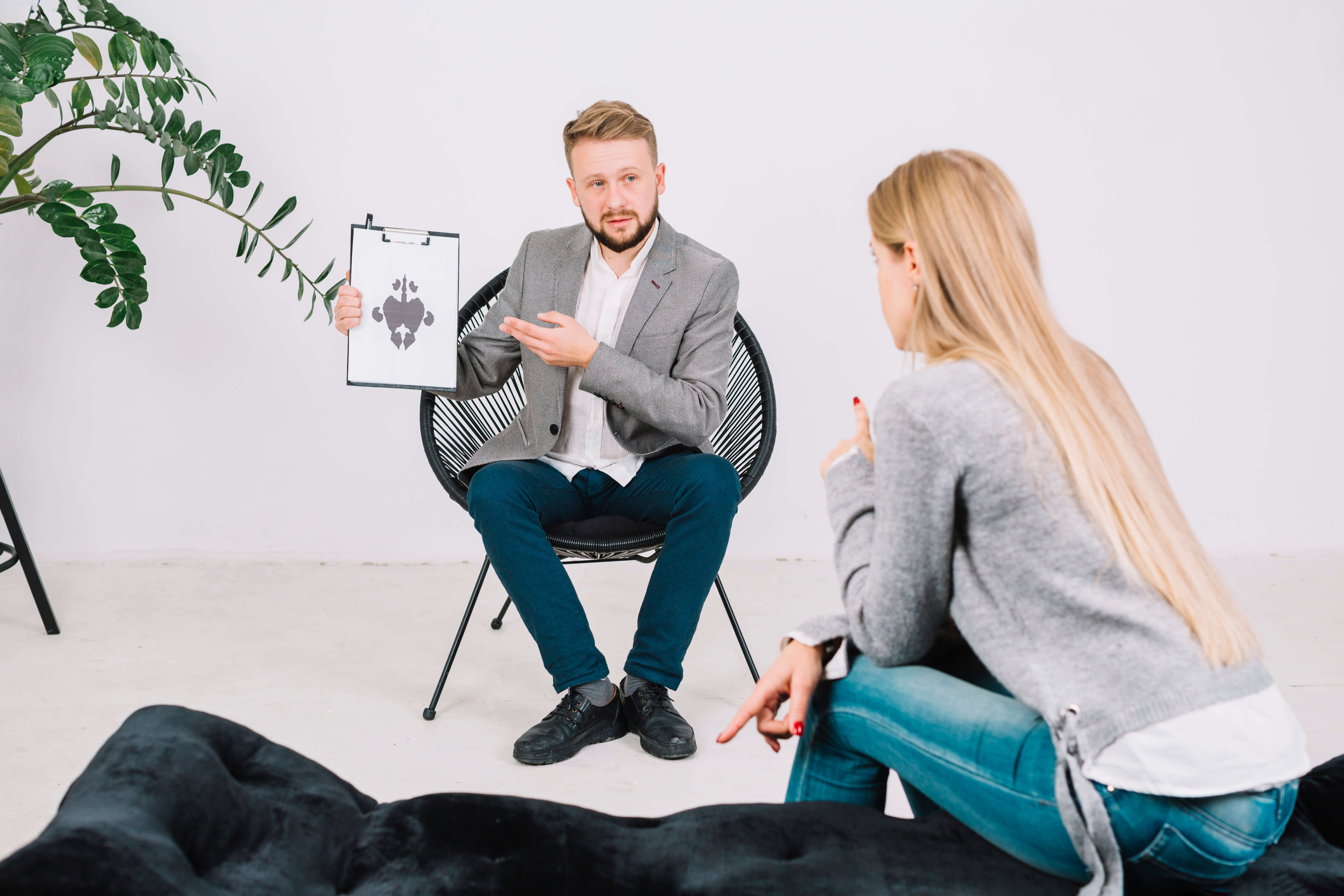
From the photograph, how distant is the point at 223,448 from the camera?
3.21 m

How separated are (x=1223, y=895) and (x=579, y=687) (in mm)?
1252

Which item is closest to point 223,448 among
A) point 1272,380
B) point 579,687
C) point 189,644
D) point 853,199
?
point 189,644

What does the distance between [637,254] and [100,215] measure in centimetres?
122

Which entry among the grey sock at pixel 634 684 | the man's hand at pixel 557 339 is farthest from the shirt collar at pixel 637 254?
the grey sock at pixel 634 684

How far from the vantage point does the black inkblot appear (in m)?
1.95

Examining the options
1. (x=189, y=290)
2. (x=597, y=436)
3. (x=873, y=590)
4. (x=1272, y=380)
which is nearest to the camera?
(x=873, y=590)

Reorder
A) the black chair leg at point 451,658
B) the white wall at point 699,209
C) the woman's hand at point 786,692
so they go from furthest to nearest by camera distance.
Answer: the white wall at point 699,209, the black chair leg at point 451,658, the woman's hand at point 786,692

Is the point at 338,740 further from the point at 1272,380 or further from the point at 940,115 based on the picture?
the point at 1272,380

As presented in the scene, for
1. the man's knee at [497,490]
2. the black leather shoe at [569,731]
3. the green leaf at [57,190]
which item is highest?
the green leaf at [57,190]

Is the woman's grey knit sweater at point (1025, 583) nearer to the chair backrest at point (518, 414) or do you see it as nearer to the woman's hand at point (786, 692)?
the woman's hand at point (786, 692)

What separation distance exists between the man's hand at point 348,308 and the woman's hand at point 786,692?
45.5 inches

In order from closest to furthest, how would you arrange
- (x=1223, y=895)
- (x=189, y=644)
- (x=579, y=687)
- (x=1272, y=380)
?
1. (x=1223, y=895)
2. (x=579, y=687)
3. (x=189, y=644)
4. (x=1272, y=380)

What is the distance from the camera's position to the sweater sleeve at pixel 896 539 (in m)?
0.97

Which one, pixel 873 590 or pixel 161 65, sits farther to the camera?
pixel 161 65
